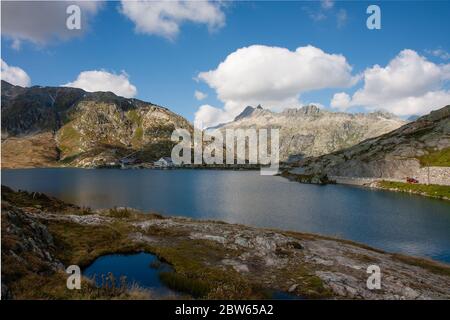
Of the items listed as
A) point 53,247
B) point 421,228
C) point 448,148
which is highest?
point 448,148

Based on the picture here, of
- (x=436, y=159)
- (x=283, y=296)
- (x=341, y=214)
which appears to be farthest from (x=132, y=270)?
(x=436, y=159)

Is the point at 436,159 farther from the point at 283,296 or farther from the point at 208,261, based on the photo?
the point at 283,296

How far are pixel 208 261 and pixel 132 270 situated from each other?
354 inches

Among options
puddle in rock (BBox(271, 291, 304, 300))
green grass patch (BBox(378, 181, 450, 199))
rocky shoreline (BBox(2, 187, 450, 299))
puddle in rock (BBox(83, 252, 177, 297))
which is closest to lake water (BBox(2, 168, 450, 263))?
green grass patch (BBox(378, 181, 450, 199))

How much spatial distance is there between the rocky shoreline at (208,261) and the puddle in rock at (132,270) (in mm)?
1133

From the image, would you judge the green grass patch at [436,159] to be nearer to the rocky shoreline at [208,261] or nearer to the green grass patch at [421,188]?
the green grass patch at [421,188]

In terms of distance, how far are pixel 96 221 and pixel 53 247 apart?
55.9 feet

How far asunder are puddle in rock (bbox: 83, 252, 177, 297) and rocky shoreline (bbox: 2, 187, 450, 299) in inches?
44.6

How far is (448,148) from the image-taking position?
181125 mm

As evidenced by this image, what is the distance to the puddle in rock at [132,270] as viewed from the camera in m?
31.6

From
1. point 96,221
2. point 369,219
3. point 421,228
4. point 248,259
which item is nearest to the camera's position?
point 248,259

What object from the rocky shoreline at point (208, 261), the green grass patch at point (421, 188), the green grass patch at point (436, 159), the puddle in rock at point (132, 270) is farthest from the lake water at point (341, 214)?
the puddle in rock at point (132, 270)

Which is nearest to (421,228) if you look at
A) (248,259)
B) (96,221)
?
(248,259)
